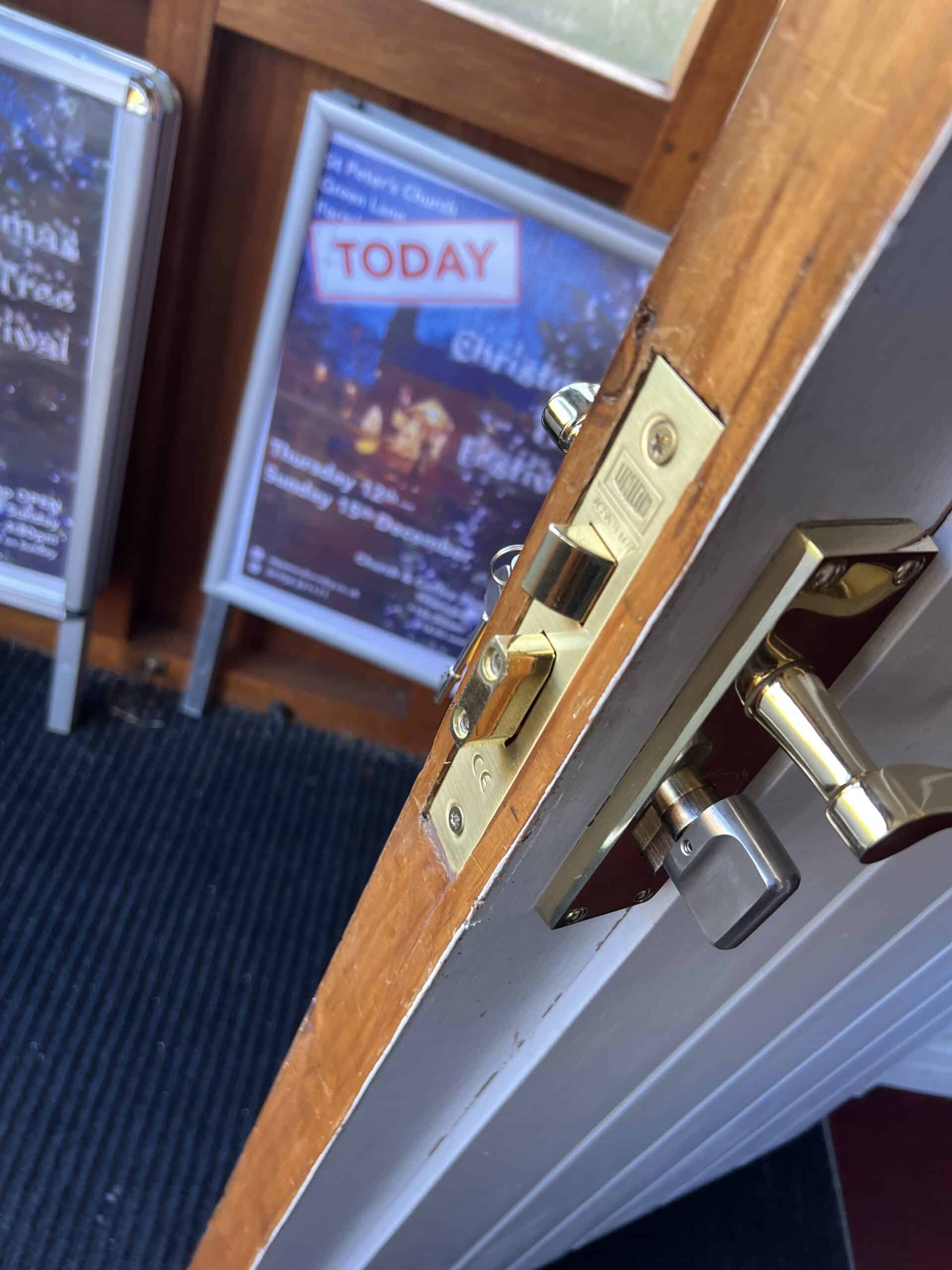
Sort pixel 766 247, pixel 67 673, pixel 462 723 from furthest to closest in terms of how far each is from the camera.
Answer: pixel 67 673
pixel 462 723
pixel 766 247

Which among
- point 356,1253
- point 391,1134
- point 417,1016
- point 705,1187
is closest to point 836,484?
point 417,1016

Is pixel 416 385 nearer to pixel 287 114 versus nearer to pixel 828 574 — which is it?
pixel 287 114

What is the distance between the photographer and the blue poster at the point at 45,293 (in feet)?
3.18

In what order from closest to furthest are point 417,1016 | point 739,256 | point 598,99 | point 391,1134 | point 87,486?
point 739,256
point 417,1016
point 391,1134
point 598,99
point 87,486

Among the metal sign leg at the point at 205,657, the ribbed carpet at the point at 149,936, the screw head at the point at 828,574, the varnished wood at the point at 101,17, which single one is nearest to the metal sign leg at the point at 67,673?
the ribbed carpet at the point at 149,936

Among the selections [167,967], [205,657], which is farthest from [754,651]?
[205,657]

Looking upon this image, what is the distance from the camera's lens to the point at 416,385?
114 cm

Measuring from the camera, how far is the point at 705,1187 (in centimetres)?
121

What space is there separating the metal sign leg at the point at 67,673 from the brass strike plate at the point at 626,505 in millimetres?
1096

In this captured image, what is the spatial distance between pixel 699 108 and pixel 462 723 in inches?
34.7

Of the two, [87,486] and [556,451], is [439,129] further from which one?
[87,486]

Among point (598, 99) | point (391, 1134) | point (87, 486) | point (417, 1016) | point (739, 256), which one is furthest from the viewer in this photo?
point (87, 486)

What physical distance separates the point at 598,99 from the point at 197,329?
0.55 metres

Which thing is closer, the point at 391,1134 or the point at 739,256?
the point at 739,256
